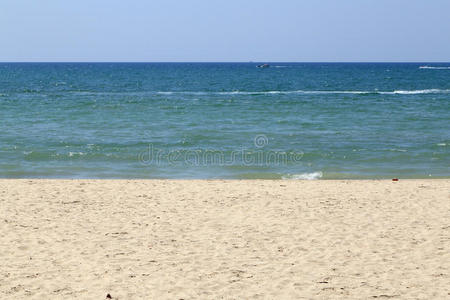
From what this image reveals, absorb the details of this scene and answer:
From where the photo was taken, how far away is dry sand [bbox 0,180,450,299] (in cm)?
741

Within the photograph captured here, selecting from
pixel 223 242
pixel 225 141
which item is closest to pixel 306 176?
pixel 225 141

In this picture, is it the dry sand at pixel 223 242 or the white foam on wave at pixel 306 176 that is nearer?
the dry sand at pixel 223 242

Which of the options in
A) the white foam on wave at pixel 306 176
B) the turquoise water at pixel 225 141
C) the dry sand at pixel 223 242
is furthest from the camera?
the turquoise water at pixel 225 141

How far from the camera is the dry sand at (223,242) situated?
7406 mm

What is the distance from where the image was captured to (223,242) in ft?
31.0

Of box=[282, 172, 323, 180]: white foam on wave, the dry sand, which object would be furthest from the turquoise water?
the dry sand

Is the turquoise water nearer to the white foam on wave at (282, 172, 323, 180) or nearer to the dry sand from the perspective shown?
the white foam on wave at (282, 172, 323, 180)

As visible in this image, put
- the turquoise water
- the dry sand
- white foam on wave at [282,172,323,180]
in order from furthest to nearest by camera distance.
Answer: the turquoise water
white foam on wave at [282,172,323,180]
the dry sand

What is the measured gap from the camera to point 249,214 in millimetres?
11508

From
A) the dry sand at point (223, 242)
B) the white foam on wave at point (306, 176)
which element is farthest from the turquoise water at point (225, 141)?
the dry sand at point (223, 242)

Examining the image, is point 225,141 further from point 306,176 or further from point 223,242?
point 223,242

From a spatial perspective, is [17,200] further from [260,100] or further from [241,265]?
[260,100]

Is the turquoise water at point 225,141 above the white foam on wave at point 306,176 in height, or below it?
above

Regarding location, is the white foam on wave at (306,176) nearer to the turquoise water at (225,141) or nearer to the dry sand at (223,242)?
the turquoise water at (225,141)
